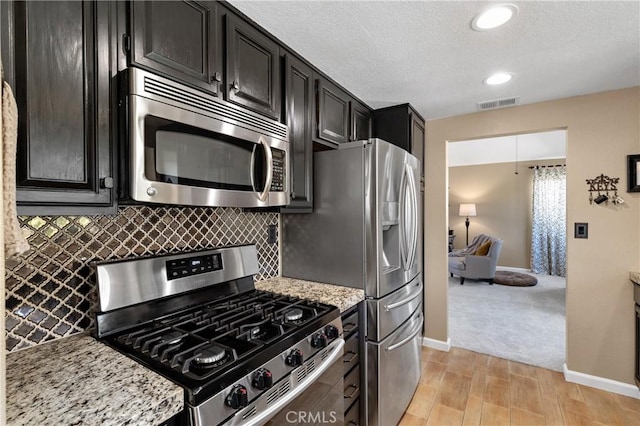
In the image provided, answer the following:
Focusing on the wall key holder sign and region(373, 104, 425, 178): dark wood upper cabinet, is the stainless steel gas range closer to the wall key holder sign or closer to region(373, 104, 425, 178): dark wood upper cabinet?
region(373, 104, 425, 178): dark wood upper cabinet

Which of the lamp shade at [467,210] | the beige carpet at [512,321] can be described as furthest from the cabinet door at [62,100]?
the lamp shade at [467,210]

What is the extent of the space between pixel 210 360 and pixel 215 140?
0.83m

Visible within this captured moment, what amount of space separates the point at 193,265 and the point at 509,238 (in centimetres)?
721

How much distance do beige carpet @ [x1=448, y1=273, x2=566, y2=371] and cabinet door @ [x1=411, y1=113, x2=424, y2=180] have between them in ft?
6.66

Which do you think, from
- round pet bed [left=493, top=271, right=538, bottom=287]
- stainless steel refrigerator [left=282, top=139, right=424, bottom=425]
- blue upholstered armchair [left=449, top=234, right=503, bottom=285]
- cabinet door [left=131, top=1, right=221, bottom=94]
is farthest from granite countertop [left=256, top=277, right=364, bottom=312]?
round pet bed [left=493, top=271, right=538, bottom=287]

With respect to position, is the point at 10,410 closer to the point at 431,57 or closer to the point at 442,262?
the point at 431,57

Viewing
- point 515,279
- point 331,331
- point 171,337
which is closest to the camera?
point 171,337

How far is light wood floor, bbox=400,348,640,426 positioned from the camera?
206 centimetres

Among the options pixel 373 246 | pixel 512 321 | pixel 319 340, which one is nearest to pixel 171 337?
pixel 319 340

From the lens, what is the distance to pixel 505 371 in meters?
2.65

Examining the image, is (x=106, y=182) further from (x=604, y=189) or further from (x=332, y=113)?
(x=604, y=189)

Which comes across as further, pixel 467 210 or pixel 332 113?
pixel 467 210

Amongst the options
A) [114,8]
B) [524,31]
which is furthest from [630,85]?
[114,8]

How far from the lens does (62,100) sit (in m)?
0.86
